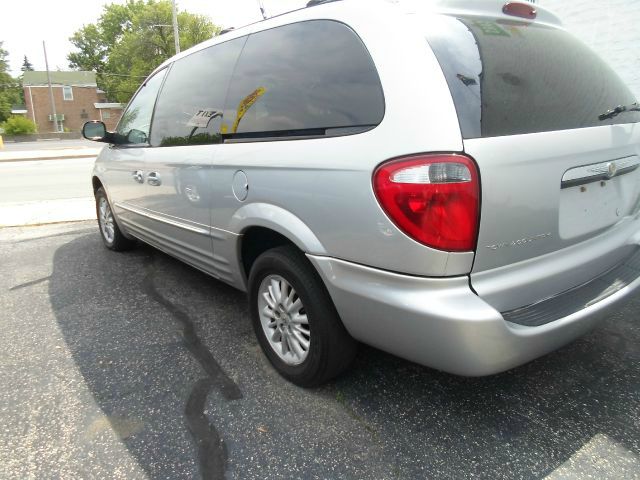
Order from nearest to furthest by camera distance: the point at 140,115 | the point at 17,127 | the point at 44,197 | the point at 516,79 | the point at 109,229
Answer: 1. the point at 516,79
2. the point at 140,115
3. the point at 109,229
4. the point at 44,197
5. the point at 17,127

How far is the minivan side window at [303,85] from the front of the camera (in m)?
1.96

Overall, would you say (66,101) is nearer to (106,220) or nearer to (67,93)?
(67,93)

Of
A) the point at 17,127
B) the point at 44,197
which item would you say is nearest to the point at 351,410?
the point at 44,197

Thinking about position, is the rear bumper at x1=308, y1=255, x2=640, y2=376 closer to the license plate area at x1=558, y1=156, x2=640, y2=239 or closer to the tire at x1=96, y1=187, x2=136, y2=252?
the license plate area at x1=558, y1=156, x2=640, y2=239

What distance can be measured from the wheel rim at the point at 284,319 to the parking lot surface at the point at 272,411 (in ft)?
0.58

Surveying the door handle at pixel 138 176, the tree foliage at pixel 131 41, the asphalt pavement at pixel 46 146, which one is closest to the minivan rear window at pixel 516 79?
the door handle at pixel 138 176

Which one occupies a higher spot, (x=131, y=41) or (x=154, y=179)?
(x=131, y=41)

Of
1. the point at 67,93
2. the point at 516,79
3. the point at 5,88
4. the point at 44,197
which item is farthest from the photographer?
the point at 5,88

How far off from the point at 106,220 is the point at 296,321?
351 centimetres

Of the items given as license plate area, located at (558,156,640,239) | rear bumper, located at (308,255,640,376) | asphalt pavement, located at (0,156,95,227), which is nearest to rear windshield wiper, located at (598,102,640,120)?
license plate area, located at (558,156,640,239)

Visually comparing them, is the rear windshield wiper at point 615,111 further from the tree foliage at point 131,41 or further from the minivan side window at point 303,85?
the tree foliage at point 131,41

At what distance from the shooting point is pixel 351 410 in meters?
2.24

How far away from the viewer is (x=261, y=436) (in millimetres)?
2080

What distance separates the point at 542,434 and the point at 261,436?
1221 millimetres
